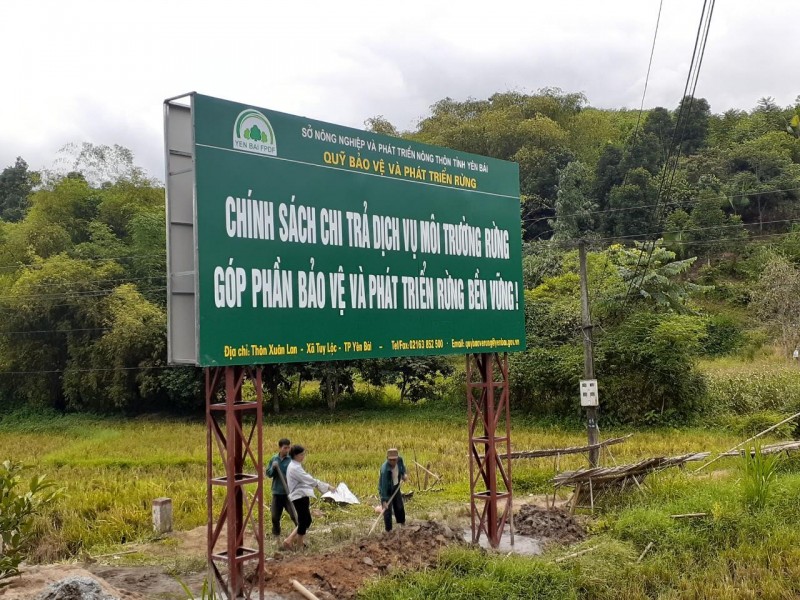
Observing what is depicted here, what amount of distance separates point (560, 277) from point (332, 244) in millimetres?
23604

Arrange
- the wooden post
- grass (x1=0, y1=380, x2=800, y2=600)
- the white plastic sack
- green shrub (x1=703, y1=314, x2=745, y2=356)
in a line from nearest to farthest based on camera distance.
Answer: grass (x1=0, y1=380, x2=800, y2=600)
the wooden post
the white plastic sack
green shrub (x1=703, y1=314, x2=745, y2=356)

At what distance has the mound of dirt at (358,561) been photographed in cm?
828

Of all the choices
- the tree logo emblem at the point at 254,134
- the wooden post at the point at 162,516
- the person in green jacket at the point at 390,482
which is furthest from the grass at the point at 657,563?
the tree logo emblem at the point at 254,134

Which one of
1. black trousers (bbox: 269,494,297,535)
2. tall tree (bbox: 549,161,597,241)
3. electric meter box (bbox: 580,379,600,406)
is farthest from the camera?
tall tree (bbox: 549,161,597,241)

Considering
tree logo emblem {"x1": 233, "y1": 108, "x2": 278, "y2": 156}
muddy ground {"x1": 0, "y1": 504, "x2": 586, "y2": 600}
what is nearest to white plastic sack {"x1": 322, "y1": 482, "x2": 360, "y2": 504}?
muddy ground {"x1": 0, "y1": 504, "x2": 586, "y2": 600}

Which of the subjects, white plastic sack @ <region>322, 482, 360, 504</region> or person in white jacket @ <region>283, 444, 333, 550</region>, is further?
white plastic sack @ <region>322, 482, 360, 504</region>

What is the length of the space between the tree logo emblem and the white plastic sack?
282 inches

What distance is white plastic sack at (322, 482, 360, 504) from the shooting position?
1327cm

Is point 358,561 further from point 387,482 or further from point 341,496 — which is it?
point 341,496

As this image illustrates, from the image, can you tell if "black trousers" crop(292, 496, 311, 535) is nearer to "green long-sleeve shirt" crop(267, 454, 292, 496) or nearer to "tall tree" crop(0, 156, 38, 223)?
"green long-sleeve shirt" crop(267, 454, 292, 496)

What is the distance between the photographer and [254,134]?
8.05 m

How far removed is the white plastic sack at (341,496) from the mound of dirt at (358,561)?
307cm

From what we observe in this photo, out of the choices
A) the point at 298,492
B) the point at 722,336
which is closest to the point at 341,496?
the point at 298,492

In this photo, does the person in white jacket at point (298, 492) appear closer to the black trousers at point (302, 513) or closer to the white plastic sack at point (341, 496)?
the black trousers at point (302, 513)
